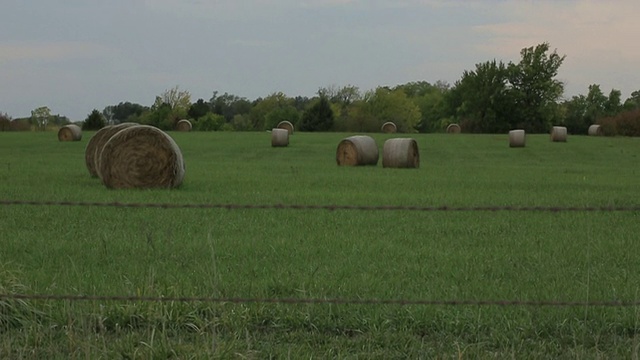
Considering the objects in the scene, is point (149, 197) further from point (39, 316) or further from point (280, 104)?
point (280, 104)

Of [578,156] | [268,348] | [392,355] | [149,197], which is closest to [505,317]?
[392,355]

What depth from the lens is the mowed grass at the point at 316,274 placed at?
691cm

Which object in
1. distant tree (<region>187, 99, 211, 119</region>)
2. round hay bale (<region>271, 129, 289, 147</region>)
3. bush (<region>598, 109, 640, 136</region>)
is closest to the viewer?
round hay bale (<region>271, 129, 289, 147</region>)

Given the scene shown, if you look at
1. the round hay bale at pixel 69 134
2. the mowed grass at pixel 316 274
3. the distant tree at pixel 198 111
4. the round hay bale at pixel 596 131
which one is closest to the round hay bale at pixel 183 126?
the round hay bale at pixel 69 134

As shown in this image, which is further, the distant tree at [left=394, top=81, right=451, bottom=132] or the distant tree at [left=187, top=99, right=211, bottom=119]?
the distant tree at [left=394, top=81, right=451, bottom=132]

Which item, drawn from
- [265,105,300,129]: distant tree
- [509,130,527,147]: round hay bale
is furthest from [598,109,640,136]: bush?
[265,105,300,129]: distant tree

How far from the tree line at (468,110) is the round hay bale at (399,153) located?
139ft

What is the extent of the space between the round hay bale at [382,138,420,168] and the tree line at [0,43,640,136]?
139 ft

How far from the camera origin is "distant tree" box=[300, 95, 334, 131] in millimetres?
89938

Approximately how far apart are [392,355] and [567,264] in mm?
4398

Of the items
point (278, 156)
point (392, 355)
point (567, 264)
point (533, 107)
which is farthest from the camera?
point (533, 107)

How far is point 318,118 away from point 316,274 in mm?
81514

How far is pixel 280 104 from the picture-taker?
15238cm

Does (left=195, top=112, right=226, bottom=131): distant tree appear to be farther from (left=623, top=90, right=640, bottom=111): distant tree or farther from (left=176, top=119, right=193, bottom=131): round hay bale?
(left=623, top=90, right=640, bottom=111): distant tree
